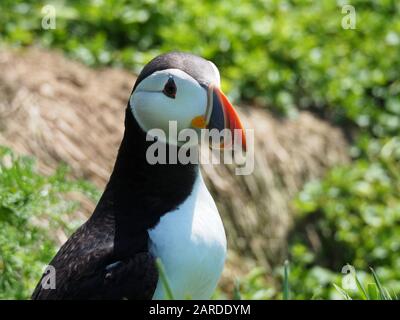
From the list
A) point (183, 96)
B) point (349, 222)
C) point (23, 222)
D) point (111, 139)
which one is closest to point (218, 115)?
point (183, 96)

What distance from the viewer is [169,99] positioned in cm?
353

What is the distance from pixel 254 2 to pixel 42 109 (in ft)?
7.50

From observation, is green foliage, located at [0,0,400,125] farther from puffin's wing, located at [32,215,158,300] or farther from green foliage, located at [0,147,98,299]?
puffin's wing, located at [32,215,158,300]

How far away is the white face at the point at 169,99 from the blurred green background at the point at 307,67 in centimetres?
240

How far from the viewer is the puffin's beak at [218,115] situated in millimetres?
3494

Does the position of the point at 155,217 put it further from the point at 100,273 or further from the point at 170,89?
the point at 170,89

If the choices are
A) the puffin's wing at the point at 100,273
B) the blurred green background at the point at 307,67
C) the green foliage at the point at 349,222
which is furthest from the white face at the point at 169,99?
the green foliage at the point at 349,222

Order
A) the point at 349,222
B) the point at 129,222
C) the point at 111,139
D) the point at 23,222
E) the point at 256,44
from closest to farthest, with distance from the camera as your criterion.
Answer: the point at 129,222
the point at 23,222
the point at 111,139
the point at 349,222
the point at 256,44

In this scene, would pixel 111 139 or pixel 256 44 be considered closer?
pixel 111 139

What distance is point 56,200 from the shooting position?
4051 millimetres

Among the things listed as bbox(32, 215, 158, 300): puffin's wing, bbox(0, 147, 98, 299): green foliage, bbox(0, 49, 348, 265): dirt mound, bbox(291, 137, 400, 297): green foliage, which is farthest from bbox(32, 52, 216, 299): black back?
bbox(291, 137, 400, 297): green foliage

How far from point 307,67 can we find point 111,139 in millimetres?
1840

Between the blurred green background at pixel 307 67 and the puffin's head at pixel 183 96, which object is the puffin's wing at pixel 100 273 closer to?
the puffin's head at pixel 183 96
